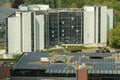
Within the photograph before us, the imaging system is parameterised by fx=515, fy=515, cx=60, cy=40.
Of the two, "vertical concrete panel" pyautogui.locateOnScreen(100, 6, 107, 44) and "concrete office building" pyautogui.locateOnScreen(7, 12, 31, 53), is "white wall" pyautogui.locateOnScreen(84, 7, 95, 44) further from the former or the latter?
"concrete office building" pyautogui.locateOnScreen(7, 12, 31, 53)

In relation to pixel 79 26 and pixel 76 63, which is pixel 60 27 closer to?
pixel 79 26

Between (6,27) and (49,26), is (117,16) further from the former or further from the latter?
(6,27)

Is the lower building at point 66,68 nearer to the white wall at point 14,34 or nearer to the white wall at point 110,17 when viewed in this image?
the white wall at point 14,34

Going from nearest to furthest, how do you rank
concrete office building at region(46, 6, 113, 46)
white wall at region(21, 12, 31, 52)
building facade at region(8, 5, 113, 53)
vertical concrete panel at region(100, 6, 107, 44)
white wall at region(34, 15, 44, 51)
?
white wall at region(21, 12, 31, 52)
building facade at region(8, 5, 113, 53)
white wall at region(34, 15, 44, 51)
concrete office building at region(46, 6, 113, 46)
vertical concrete panel at region(100, 6, 107, 44)

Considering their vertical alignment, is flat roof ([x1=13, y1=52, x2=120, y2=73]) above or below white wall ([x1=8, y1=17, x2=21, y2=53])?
below

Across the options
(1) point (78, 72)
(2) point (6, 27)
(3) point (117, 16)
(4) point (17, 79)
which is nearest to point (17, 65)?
(4) point (17, 79)

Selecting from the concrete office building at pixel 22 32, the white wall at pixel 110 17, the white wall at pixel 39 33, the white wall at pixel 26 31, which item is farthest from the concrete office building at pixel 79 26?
the white wall at pixel 26 31

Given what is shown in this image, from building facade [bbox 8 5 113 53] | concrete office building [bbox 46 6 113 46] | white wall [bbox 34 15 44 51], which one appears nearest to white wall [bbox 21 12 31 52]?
building facade [bbox 8 5 113 53]

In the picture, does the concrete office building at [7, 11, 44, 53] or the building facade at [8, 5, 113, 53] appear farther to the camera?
the building facade at [8, 5, 113, 53]
